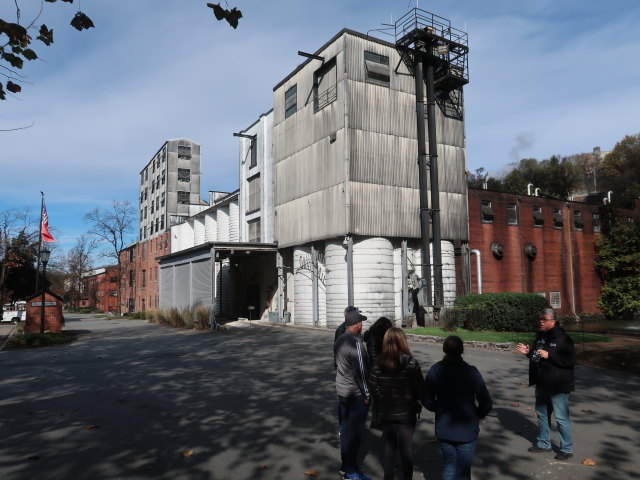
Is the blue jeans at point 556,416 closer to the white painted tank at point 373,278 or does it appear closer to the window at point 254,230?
the white painted tank at point 373,278

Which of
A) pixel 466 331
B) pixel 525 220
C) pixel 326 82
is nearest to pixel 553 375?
pixel 466 331

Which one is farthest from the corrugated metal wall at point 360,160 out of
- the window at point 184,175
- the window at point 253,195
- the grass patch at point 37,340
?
the window at point 184,175

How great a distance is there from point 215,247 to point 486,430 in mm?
22828

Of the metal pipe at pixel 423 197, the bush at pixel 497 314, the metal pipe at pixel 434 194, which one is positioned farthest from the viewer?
the metal pipe at pixel 423 197

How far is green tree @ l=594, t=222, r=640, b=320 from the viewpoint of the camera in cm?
3800

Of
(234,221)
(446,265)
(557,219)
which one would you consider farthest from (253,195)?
(557,219)

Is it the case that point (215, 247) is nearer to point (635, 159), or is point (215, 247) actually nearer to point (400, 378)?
point (400, 378)

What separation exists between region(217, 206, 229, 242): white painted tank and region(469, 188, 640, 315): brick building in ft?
69.5

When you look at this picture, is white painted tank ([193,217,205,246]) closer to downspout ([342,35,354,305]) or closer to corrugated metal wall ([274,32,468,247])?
corrugated metal wall ([274,32,468,247])

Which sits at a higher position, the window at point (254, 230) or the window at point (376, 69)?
the window at point (376, 69)

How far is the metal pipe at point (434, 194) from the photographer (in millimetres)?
25047

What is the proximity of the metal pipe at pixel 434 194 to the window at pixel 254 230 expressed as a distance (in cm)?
1361

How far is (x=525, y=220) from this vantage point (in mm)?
34656

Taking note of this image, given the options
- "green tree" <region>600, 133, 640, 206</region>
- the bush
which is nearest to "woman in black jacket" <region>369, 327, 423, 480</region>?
the bush
